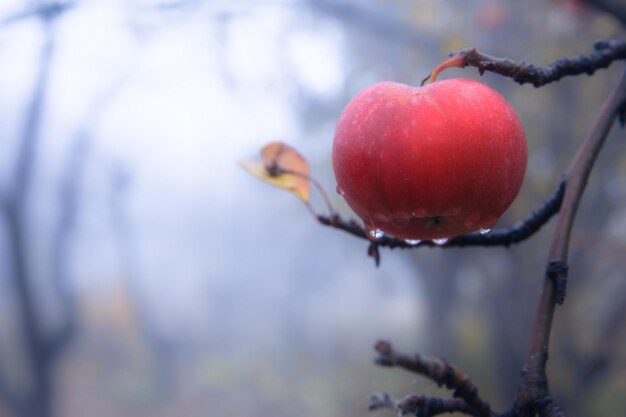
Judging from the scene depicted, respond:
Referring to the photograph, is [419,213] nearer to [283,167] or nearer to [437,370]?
[437,370]

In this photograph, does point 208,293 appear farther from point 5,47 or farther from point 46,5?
point 46,5

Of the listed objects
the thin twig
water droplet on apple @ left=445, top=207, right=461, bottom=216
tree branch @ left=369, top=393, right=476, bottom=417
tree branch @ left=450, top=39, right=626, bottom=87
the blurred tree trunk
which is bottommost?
the blurred tree trunk

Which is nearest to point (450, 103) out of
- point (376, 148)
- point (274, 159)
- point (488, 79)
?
point (376, 148)

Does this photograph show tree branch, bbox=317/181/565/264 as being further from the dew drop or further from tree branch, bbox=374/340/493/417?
tree branch, bbox=374/340/493/417

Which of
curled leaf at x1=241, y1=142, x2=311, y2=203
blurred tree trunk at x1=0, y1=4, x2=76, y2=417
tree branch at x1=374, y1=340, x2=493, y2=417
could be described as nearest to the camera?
tree branch at x1=374, y1=340, x2=493, y2=417

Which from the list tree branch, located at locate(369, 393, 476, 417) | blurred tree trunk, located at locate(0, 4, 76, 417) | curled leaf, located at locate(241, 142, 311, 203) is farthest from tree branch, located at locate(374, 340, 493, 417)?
blurred tree trunk, located at locate(0, 4, 76, 417)

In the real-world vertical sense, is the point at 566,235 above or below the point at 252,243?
above
